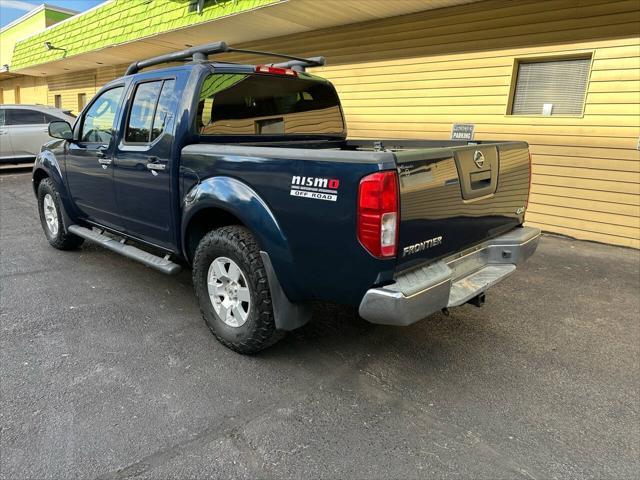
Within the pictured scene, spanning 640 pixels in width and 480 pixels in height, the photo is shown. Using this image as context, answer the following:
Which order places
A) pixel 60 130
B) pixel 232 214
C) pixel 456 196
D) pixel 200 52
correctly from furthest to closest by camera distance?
→ pixel 60 130
pixel 200 52
pixel 232 214
pixel 456 196

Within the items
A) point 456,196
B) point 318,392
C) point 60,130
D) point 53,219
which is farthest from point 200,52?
point 53,219

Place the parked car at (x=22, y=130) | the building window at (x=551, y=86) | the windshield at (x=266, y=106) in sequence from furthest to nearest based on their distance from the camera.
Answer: the parked car at (x=22, y=130), the building window at (x=551, y=86), the windshield at (x=266, y=106)

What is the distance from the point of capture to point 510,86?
23.0ft

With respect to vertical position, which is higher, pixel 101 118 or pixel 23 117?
pixel 101 118

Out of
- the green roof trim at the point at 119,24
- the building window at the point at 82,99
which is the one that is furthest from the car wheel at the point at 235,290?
the building window at the point at 82,99

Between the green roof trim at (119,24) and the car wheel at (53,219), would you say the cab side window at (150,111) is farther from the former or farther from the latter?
the green roof trim at (119,24)

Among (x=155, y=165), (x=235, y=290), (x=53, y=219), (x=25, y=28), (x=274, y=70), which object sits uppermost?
(x=25, y=28)

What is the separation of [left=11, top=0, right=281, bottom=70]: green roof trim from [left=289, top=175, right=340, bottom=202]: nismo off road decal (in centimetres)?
624

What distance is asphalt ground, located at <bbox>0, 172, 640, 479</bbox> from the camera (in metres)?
2.32

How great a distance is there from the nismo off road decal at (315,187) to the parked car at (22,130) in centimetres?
1179

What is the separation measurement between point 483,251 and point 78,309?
3.40m

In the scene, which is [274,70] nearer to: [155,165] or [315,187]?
[155,165]

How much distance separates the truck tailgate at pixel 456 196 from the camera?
2553 millimetres

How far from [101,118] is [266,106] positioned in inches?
70.8
